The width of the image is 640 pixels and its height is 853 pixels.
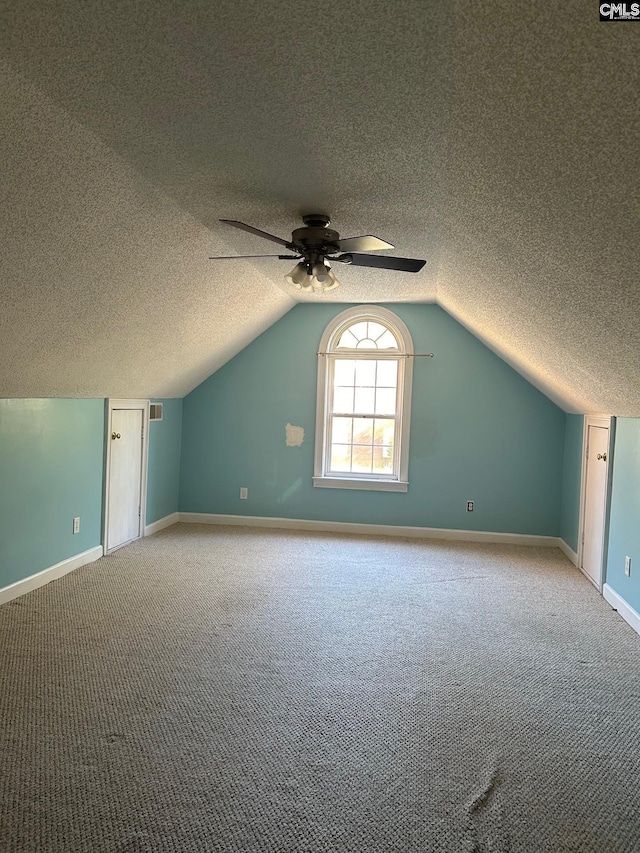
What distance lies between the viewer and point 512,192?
2.25m

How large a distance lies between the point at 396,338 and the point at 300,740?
177 inches

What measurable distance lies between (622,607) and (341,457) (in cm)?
318

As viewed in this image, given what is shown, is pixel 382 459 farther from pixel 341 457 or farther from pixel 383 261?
pixel 383 261

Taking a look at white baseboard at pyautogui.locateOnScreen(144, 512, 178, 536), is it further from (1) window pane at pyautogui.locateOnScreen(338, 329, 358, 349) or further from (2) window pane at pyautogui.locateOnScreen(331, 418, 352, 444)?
(1) window pane at pyautogui.locateOnScreen(338, 329, 358, 349)

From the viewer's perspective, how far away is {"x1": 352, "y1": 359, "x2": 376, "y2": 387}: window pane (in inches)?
251

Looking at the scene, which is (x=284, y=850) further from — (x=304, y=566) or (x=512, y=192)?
(x=304, y=566)

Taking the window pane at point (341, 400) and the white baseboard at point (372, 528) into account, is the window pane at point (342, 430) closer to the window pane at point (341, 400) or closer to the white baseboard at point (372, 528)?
the window pane at point (341, 400)

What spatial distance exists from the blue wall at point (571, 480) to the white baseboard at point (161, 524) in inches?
161

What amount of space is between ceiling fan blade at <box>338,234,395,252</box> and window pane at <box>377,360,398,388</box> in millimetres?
3374

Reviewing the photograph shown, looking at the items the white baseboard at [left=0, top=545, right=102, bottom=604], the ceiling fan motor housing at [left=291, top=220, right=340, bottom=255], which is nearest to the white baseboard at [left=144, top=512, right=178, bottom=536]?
the white baseboard at [left=0, top=545, right=102, bottom=604]

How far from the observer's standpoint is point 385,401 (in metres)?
6.35

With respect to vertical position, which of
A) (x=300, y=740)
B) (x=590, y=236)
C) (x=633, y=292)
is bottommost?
(x=300, y=740)

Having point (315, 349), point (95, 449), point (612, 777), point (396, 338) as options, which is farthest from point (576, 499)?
point (95, 449)

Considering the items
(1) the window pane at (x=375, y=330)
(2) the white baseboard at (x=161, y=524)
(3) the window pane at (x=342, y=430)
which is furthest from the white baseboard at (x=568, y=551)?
(2) the white baseboard at (x=161, y=524)
